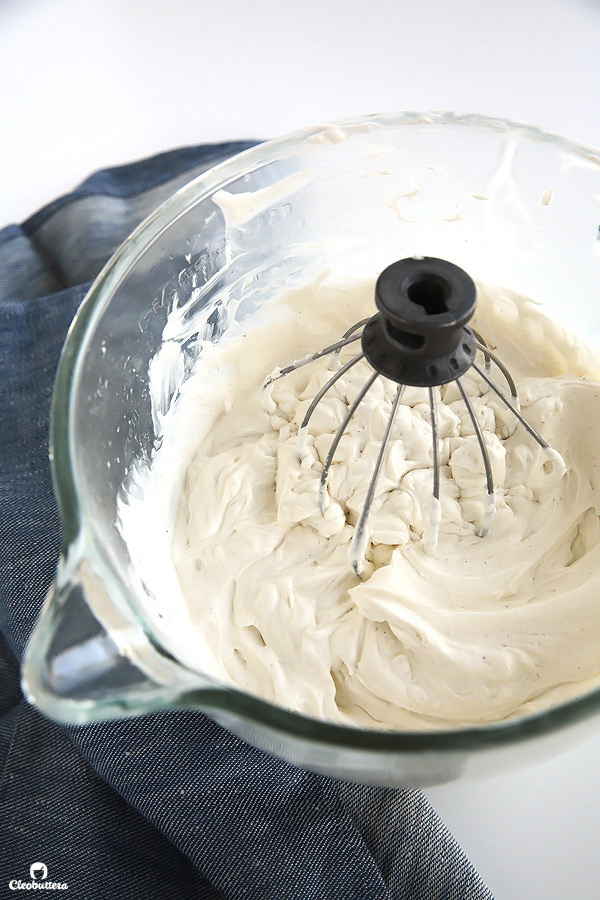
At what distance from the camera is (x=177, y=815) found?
0.75m

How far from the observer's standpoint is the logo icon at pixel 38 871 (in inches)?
30.1

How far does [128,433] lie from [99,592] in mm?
261

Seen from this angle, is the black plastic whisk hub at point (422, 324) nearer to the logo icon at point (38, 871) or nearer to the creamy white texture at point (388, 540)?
the creamy white texture at point (388, 540)

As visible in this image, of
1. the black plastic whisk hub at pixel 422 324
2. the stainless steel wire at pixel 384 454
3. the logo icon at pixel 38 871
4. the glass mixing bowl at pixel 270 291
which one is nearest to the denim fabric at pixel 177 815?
the logo icon at pixel 38 871

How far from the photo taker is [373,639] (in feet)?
2.46

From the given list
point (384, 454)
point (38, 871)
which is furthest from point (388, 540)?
point (38, 871)

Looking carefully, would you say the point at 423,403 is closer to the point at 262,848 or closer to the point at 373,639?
the point at 373,639

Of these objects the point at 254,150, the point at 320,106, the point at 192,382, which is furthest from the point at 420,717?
the point at 320,106

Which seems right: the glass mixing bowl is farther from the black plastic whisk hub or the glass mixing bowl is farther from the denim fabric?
the black plastic whisk hub

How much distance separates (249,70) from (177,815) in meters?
1.11

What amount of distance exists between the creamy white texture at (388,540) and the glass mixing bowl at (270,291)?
5 cm

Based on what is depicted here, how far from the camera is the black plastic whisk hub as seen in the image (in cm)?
58

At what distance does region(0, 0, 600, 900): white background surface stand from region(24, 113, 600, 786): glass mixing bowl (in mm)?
410

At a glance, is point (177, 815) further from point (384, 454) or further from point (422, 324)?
point (422, 324)
